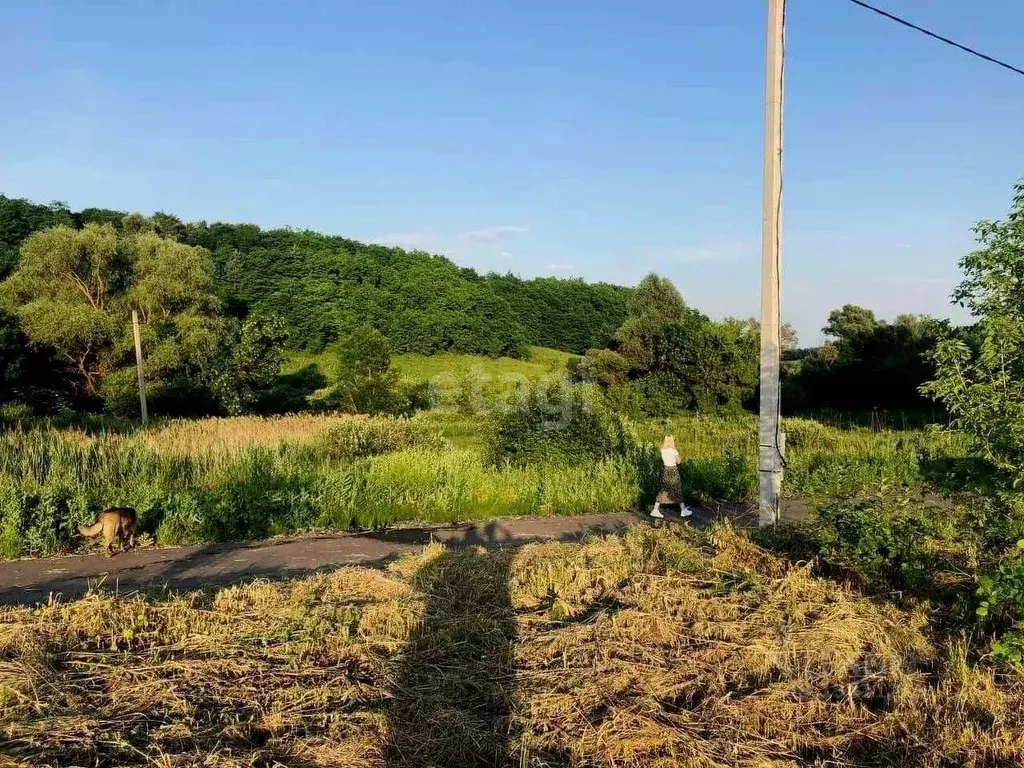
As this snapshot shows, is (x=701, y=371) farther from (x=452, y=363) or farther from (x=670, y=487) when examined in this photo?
(x=670, y=487)

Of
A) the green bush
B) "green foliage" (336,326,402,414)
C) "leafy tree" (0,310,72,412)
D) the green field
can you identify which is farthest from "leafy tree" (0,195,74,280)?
the green bush

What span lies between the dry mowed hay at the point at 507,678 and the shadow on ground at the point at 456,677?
15 millimetres

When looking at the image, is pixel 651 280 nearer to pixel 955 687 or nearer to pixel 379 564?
pixel 379 564

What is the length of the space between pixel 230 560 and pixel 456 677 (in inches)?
199

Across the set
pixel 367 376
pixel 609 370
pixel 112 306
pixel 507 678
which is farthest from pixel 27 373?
pixel 507 678

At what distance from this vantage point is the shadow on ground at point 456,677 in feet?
11.8

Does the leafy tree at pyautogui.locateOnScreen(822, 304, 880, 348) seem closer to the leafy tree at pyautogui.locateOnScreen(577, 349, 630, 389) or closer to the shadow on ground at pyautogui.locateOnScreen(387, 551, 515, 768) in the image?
the leafy tree at pyautogui.locateOnScreen(577, 349, 630, 389)

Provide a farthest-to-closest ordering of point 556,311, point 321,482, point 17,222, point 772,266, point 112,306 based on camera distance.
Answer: point 556,311 < point 17,222 < point 112,306 < point 321,482 < point 772,266

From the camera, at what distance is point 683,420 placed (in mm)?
30312

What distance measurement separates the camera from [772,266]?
8.41m

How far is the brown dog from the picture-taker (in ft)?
28.0

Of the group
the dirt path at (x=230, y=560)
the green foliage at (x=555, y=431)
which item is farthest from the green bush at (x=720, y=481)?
the dirt path at (x=230, y=560)

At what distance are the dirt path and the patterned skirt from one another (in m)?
0.86

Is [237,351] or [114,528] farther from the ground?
[237,351]
